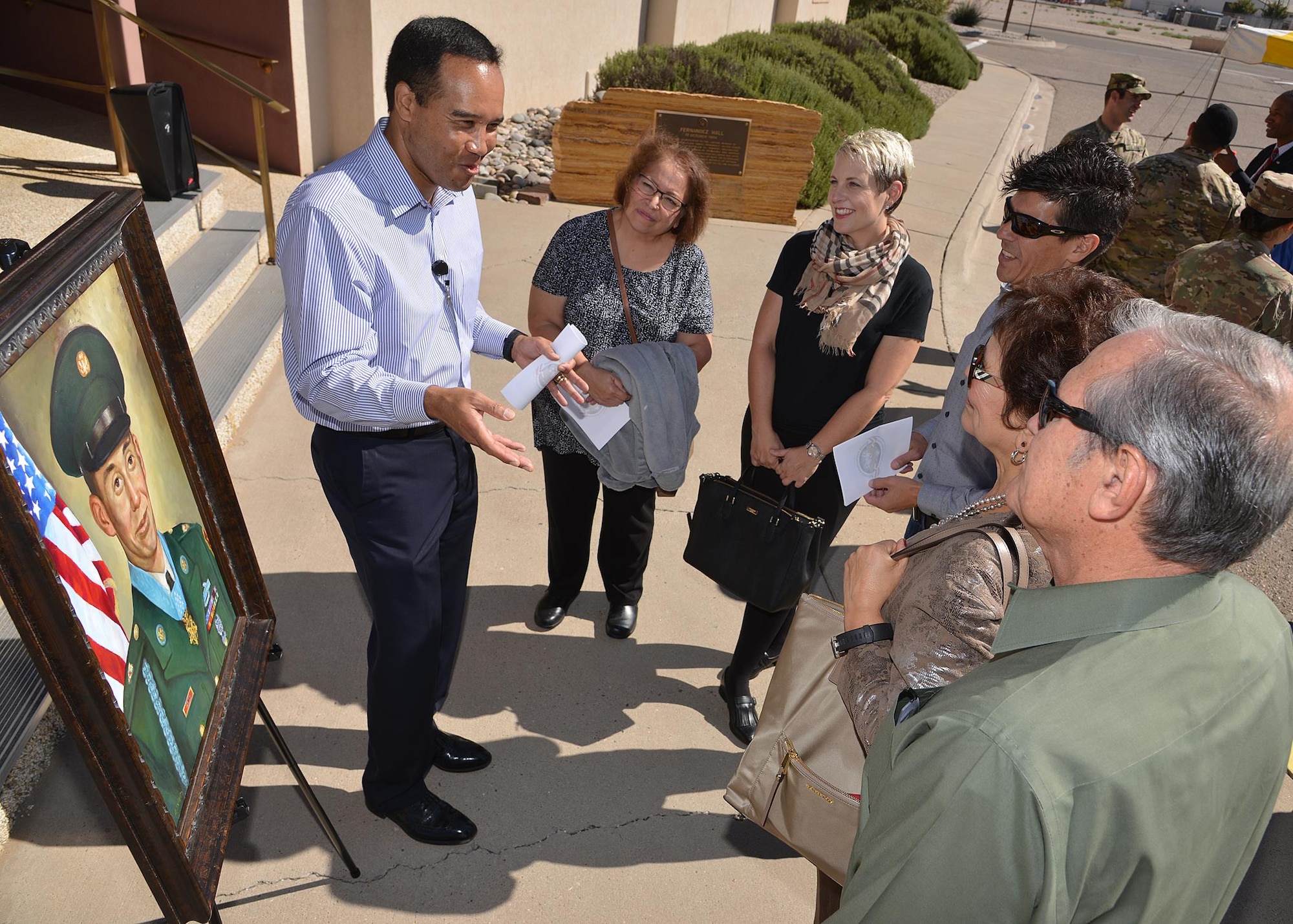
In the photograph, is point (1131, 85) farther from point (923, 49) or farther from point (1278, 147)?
point (923, 49)

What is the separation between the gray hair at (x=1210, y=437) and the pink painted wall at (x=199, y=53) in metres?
8.42

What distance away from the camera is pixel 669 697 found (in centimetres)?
350

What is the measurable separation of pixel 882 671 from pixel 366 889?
1786 millimetres

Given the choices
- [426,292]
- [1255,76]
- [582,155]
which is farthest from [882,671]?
[1255,76]

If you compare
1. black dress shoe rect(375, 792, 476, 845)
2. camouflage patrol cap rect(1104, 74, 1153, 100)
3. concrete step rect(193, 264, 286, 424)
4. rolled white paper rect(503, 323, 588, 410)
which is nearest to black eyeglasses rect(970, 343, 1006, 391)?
rolled white paper rect(503, 323, 588, 410)

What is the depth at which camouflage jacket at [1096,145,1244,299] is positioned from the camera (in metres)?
5.43

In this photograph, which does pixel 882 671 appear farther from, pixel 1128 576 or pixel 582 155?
pixel 582 155

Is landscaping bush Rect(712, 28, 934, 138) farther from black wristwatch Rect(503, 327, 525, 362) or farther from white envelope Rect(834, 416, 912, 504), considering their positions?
black wristwatch Rect(503, 327, 525, 362)

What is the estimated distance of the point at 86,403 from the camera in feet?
4.75

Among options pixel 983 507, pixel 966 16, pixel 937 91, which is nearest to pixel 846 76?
pixel 937 91

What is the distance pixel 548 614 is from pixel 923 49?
67.1 ft

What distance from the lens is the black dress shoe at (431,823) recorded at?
2.74 meters

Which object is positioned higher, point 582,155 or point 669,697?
point 582,155

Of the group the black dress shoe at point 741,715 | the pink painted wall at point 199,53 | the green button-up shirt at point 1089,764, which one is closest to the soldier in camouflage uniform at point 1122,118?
the black dress shoe at point 741,715
